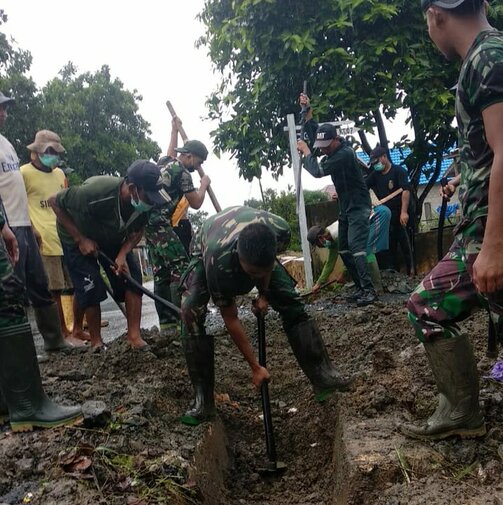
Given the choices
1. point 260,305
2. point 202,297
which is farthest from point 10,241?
point 260,305

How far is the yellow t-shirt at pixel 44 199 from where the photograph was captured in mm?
5336

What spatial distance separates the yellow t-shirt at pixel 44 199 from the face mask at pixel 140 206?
1222 mm

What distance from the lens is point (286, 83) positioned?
8.71 meters

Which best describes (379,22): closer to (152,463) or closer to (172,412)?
(172,412)

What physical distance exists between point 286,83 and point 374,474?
721 centimetres

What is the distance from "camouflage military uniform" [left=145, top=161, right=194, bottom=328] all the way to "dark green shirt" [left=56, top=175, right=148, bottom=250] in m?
0.54

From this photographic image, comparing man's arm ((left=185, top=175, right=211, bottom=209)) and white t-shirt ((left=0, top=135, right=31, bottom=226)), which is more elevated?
white t-shirt ((left=0, top=135, right=31, bottom=226))

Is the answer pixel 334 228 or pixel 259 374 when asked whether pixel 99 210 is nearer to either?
pixel 259 374

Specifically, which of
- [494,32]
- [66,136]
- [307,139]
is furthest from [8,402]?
[66,136]

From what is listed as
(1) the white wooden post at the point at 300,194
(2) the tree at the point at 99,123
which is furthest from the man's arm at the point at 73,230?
(2) the tree at the point at 99,123

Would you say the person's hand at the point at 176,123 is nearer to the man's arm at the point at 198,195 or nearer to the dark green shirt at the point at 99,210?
the man's arm at the point at 198,195

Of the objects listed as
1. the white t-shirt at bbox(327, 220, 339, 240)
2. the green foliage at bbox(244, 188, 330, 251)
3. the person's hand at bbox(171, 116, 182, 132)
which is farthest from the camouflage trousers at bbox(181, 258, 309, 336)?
the green foliage at bbox(244, 188, 330, 251)

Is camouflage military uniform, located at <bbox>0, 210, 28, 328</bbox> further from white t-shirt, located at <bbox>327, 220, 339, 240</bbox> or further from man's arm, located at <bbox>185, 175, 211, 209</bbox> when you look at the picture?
white t-shirt, located at <bbox>327, 220, 339, 240</bbox>

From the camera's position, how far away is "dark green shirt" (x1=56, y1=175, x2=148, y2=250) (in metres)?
4.49
